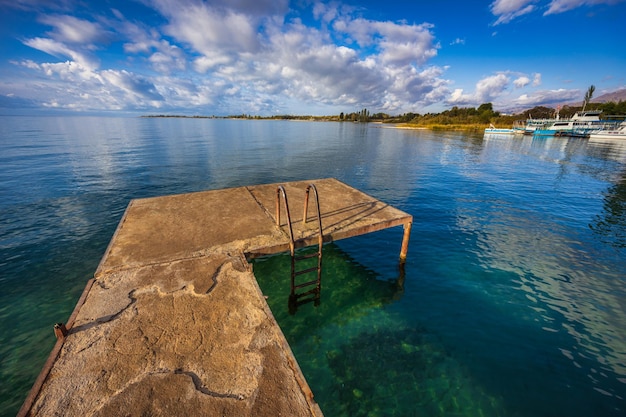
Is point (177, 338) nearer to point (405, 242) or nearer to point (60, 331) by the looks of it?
point (60, 331)

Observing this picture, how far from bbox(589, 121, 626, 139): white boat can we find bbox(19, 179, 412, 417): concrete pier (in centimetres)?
8811

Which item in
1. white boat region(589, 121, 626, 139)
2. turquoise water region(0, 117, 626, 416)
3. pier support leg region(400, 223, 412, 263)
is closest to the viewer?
turquoise water region(0, 117, 626, 416)

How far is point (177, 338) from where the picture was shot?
4066mm

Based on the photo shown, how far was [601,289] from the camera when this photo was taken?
8.80m

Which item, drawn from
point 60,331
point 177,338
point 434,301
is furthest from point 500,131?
point 60,331

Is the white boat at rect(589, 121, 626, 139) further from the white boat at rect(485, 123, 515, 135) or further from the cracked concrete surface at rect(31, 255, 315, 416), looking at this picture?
the cracked concrete surface at rect(31, 255, 315, 416)

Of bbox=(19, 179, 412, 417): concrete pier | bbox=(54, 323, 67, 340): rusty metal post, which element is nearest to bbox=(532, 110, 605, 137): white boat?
bbox=(19, 179, 412, 417): concrete pier

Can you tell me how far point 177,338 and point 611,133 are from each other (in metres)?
94.1

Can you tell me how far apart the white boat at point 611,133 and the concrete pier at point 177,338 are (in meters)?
88.1

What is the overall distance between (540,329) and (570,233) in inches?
349

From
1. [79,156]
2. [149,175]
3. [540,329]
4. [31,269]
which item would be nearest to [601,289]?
[540,329]

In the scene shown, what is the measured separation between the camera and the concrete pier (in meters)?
3.16

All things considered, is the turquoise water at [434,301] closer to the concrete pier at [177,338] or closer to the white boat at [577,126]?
the concrete pier at [177,338]

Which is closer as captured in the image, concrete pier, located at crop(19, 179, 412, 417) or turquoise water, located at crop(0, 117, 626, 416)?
concrete pier, located at crop(19, 179, 412, 417)
